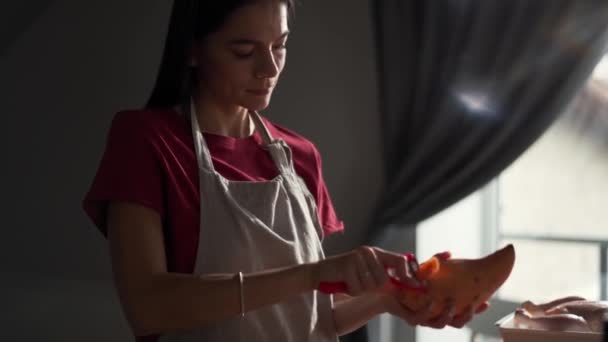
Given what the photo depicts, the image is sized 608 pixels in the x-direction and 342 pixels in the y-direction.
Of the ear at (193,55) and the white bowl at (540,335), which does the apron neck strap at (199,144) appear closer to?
the ear at (193,55)

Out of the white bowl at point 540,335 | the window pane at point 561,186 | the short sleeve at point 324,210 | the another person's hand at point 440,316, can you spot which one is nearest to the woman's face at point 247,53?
the short sleeve at point 324,210

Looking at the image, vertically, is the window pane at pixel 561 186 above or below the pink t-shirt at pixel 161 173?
below

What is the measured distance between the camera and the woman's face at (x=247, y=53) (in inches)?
49.9

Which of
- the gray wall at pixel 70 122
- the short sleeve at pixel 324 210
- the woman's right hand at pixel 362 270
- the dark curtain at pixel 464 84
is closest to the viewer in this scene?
the woman's right hand at pixel 362 270

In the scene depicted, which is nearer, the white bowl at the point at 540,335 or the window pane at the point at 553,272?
the white bowl at the point at 540,335

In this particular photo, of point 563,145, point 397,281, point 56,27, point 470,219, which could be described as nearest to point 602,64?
point 563,145

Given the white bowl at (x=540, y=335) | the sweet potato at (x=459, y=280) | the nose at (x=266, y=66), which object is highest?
the nose at (x=266, y=66)

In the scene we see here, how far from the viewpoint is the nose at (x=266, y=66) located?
4.18 feet

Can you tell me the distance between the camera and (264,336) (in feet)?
4.21

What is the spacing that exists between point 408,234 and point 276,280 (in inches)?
54.6

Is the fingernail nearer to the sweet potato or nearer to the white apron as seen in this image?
the sweet potato

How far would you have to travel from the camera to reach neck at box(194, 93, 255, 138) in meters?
1.36

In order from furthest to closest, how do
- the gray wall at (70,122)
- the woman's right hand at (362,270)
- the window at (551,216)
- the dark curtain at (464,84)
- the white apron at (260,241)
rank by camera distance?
the gray wall at (70,122)
the window at (551,216)
the dark curtain at (464,84)
the white apron at (260,241)
the woman's right hand at (362,270)

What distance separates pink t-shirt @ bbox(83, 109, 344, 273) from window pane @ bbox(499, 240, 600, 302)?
1.37 meters
